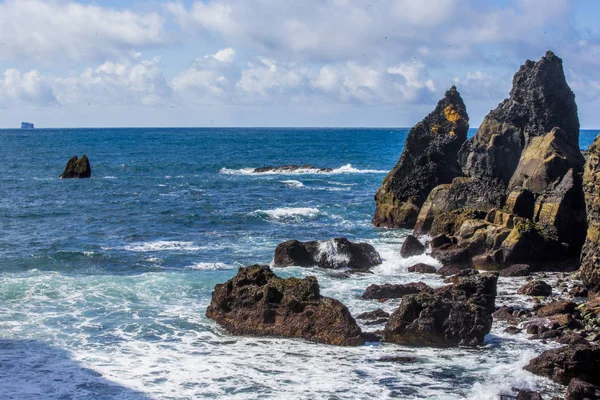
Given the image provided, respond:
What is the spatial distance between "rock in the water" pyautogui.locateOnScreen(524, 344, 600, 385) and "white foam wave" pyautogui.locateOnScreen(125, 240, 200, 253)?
22.1m

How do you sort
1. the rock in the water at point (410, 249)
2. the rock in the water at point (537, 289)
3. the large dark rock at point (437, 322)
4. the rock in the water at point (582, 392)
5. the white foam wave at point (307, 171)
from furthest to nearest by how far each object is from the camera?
the white foam wave at point (307, 171) → the rock in the water at point (410, 249) → the rock in the water at point (537, 289) → the large dark rock at point (437, 322) → the rock in the water at point (582, 392)

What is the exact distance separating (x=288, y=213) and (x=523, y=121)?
16803 mm

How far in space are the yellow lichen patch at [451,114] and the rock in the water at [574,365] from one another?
2904 cm

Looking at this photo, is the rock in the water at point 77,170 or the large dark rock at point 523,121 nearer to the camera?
the large dark rock at point 523,121

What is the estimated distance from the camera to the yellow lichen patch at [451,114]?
150 feet

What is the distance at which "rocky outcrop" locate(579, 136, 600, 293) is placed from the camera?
25.9m

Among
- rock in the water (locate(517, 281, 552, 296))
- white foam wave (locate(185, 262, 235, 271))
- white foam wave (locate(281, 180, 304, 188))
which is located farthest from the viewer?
white foam wave (locate(281, 180, 304, 188))

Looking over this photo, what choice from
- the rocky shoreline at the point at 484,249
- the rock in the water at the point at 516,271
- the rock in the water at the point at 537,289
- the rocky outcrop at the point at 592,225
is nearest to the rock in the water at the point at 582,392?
the rocky shoreline at the point at 484,249

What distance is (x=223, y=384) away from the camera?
18250 millimetres

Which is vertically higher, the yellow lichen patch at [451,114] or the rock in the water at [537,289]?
the yellow lichen patch at [451,114]

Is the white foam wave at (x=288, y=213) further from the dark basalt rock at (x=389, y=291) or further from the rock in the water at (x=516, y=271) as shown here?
the dark basalt rock at (x=389, y=291)

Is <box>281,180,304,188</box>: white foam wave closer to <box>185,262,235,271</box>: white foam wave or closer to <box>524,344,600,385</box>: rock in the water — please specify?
<box>185,262,235,271</box>: white foam wave

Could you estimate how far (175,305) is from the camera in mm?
26297

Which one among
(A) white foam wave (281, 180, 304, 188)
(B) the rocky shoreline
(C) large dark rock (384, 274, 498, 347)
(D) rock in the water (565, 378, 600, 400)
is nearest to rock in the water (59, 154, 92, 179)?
(A) white foam wave (281, 180, 304, 188)
